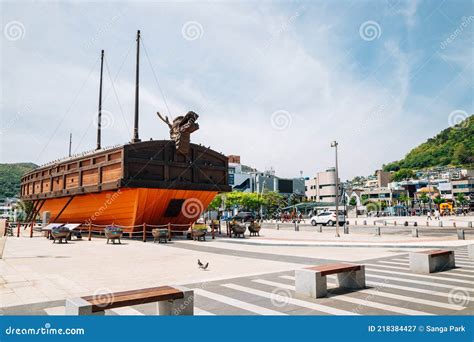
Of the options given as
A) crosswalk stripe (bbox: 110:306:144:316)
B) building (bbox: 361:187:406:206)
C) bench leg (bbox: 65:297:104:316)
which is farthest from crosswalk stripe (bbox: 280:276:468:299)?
building (bbox: 361:187:406:206)

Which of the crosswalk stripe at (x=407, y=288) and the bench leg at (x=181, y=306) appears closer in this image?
the bench leg at (x=181, y=306)

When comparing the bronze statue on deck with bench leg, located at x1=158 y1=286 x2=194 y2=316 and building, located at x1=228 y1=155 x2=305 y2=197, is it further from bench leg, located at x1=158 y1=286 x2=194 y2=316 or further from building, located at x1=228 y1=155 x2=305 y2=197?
building, located at x1=228 y1=155 x2=305 y2=197

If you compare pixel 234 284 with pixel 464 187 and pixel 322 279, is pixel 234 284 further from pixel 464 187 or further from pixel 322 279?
pixel 464 187

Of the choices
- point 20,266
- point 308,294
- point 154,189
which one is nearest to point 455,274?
point 308,294

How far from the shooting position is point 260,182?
356 ft

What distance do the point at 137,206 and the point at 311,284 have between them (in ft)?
56.0

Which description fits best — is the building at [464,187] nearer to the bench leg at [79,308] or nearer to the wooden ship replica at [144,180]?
the wooden ship replica at [144,180]

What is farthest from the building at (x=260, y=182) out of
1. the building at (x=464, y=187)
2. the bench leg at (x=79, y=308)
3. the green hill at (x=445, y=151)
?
the bench leg at (x=79, y=308)

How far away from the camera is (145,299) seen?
489 centimetres

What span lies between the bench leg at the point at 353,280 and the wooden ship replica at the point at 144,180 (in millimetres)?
15767

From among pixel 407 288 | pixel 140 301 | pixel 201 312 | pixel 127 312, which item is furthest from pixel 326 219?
Result: pixel 140 301

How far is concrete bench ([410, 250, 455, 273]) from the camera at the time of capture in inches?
397

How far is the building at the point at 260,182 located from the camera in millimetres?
107812

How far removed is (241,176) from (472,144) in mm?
88492
